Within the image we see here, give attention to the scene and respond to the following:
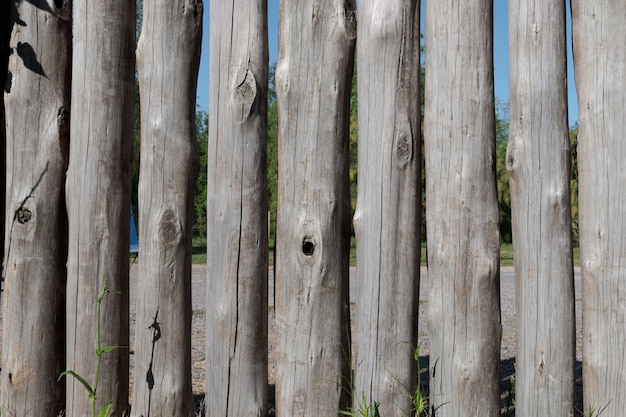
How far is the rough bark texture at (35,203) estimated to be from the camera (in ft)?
9.66

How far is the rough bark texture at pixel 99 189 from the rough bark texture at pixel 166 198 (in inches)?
4.3

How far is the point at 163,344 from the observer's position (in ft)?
9.18

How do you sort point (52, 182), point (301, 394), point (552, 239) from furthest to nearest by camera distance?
point (52, 182)
point (301, 394)
point (552, 239)

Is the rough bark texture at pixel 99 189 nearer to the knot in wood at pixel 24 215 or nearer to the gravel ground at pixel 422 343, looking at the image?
the knot in wood at pixel 24 215

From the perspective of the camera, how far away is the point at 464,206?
2.55 meters

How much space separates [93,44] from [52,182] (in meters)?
0.58

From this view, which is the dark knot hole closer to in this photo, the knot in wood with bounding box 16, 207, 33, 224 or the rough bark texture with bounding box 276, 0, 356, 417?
the rough bark texture with bounding box 276, 0, 356, 417

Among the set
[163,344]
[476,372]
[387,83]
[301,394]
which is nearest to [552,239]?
[476,372]

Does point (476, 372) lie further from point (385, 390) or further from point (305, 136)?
point (305, 136)

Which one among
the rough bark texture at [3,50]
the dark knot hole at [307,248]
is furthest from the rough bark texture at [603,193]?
the rough bark texture at [3,50]

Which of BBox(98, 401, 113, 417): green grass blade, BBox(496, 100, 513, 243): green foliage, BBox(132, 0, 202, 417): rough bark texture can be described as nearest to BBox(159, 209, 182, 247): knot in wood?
BBox(132, 0, 202, 417): rough bark texture

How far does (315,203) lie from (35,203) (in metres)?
1.15

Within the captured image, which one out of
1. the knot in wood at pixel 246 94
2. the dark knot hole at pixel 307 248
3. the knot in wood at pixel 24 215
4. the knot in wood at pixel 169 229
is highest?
the knot in wood at pixel 246 94

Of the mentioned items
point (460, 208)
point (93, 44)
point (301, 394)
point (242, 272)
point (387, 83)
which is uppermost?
point (93, 44)
